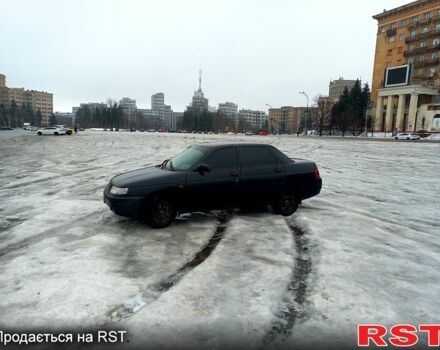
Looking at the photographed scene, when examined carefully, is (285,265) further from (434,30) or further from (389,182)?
(434,30)

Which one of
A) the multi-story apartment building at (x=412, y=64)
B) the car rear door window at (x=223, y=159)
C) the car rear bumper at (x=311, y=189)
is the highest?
the multi-story apartment building at (x=412, y=64)

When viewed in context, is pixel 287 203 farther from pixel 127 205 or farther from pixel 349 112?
pixel 349 112

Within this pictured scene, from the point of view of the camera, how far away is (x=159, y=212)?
628cm

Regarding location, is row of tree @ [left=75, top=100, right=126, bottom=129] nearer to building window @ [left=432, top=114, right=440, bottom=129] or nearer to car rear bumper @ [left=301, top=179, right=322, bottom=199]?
building window @ [left=432, top=114, right=440, bottom=129]

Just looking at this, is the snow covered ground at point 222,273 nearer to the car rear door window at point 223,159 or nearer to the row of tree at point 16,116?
the car rear door window at point 223,159

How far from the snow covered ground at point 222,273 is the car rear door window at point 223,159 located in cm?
115

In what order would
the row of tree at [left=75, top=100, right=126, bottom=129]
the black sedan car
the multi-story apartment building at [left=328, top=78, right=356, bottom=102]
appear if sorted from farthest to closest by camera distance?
the multi-story apartment building at [left=328, top=78, right=356, bottom=102]
the row of tree at [left=75, top=100, right=126, bottom=129]
the black sedan car

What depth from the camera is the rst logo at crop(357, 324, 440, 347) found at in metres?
3.25

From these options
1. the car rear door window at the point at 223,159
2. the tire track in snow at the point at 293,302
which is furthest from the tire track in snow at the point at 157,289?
the car rear door window at the point at 223,159

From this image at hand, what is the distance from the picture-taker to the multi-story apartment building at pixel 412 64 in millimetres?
70625

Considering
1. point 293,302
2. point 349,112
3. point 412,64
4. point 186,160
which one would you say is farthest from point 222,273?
point 349,112

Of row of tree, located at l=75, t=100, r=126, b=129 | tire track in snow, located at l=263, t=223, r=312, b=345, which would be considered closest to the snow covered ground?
tire track in snow, located at l=263, t=223, r=312, b=345

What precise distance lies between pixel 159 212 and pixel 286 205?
2.86 meters

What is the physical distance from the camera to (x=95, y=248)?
534 centimetres
